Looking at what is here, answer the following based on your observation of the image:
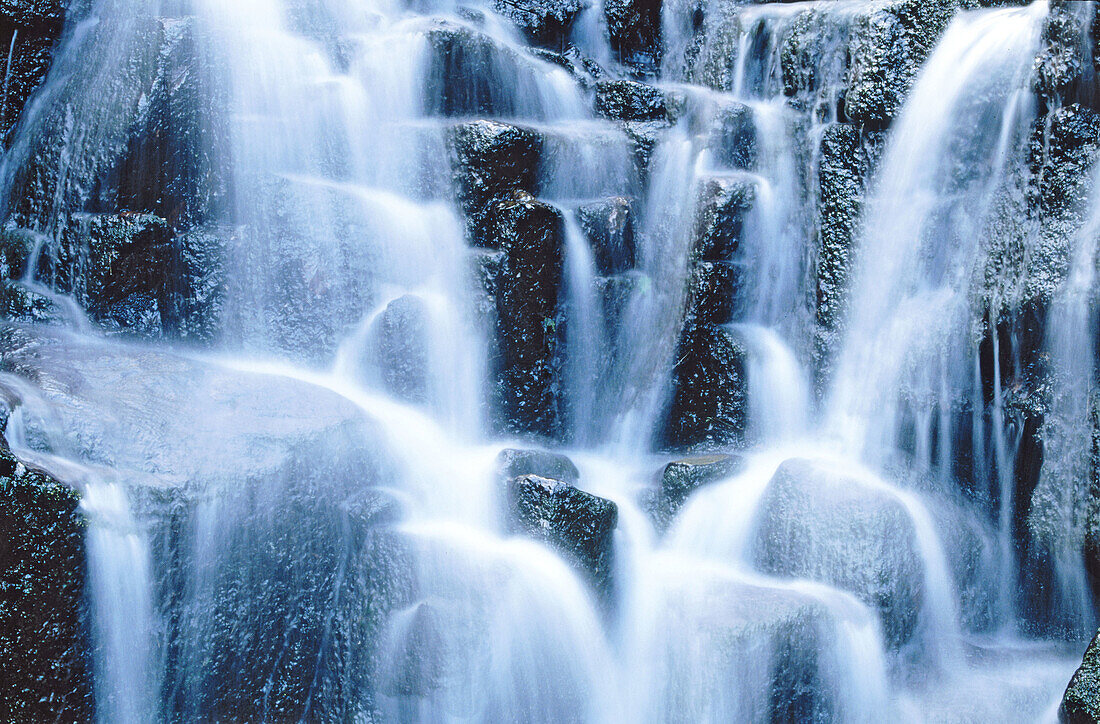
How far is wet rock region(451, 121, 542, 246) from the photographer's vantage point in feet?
23.9

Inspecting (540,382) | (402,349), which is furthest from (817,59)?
(402,349)

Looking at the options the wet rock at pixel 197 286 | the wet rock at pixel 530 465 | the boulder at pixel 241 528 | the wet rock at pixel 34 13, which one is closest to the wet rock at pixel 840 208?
the wet rock at pixel 530 465

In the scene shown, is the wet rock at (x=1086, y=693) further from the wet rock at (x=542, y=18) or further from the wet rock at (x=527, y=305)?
the wet rock at (x=542, y=18)

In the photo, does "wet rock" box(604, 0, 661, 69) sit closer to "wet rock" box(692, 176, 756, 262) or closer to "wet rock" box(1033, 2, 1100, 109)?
"wet rock" box(692, 176, 756, 262)

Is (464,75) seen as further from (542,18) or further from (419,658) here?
(419,658)

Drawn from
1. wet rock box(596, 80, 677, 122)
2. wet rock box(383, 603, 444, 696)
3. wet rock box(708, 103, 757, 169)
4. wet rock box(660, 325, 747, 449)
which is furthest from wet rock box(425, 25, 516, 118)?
wet rock box(383, 603, 444, 696)

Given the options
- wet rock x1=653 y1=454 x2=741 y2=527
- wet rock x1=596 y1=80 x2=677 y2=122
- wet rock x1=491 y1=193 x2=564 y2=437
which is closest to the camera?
wet rock x1=653 y1=454 x2=741 y2=527

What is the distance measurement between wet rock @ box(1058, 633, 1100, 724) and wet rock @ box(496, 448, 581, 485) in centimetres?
277

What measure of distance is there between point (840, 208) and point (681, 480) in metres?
2.79

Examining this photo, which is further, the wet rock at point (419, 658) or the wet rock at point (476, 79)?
the wet rock at point (476, 79)

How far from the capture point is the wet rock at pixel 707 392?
716 cm

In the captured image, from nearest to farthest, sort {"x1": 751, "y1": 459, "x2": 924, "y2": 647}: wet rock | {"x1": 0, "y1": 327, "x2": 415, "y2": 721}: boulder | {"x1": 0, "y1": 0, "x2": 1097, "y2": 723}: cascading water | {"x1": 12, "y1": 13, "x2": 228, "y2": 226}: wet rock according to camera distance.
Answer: {"x1": 0, "y1": 327, "x2": 415, "y2": 721}: boulder
{"x1": 0, "y1": 0, "x2": 1097, "y2": 723}: cascading water
{"x1": 751, "y1": 459, "x2": 924, "y2": 647}: wet rock
{"x1": 12, "y1": 13, "x2": 228, "y2": 226}: wet rock

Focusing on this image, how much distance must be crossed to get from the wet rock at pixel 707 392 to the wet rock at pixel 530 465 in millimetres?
1450

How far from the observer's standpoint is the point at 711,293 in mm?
7422
